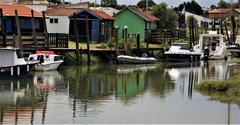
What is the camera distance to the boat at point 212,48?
73312mm

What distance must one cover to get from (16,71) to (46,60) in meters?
7.50

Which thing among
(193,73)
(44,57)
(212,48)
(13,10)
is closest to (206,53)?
(212,48)

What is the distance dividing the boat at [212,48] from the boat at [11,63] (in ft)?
107

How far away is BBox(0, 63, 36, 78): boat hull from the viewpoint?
1673 inches

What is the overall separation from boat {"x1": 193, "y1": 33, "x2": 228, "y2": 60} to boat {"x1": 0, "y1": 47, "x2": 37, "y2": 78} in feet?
107

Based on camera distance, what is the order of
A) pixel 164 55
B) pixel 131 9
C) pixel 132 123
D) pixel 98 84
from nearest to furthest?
pixel 132 123, pixel 98 84, pixel 164 55, pixel 131 9

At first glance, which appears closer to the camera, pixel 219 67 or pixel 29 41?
pixel 29 41

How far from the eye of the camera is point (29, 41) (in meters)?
56.5

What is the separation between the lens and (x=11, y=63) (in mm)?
43281

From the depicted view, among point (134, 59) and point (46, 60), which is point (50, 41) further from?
point (134, 59)

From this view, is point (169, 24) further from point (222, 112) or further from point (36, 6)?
point (222, 112)

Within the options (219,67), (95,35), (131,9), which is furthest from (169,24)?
(219,67)

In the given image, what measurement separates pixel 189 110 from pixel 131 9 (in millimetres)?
51458

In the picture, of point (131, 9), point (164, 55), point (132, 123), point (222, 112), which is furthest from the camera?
point (131, 9)
